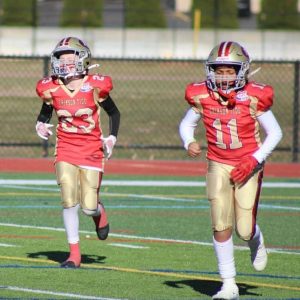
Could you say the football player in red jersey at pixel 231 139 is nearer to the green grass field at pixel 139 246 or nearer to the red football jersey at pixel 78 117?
the green grass field at pixel 139 246

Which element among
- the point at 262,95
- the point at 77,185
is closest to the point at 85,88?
the point at 77,185

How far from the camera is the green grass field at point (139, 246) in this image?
8508 millimetres

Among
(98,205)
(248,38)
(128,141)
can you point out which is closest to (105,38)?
(248,38)

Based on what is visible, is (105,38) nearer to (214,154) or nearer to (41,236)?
(41,236)

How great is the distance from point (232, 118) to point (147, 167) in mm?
9325

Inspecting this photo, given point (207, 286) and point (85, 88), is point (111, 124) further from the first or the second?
point (207, 286)

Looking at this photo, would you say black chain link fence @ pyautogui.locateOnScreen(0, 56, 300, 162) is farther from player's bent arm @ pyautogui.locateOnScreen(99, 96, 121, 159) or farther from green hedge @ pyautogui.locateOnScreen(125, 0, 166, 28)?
green hedge @ pyautogui.locateOnScreen(125, 0, 166, 28)

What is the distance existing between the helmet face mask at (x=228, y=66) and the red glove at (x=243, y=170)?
20.8 inches

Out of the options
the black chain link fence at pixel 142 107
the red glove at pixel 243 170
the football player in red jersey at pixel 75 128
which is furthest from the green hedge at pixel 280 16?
the red glove at pixel 243 170

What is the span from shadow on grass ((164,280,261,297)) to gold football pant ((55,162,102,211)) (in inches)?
45.1

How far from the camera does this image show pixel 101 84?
380 inches

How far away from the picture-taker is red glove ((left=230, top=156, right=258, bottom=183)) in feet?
26.9

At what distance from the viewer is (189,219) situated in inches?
493

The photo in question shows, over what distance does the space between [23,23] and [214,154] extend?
102 feet
